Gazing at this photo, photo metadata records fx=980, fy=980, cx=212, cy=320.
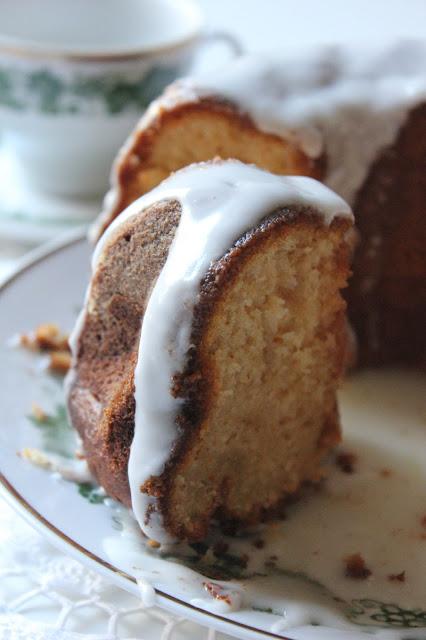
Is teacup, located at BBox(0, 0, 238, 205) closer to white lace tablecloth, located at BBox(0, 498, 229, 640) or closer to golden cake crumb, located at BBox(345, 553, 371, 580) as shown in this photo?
white lace tablecloth, located at BBox(0, 498, 229, 640)

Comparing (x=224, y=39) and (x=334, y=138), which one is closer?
(x=334, y=138)

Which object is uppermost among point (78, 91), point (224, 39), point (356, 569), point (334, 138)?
point (224, 39)

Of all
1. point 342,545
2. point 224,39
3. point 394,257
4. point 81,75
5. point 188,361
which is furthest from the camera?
point 224,39

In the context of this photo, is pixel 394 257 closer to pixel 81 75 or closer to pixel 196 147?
pixel 196 147

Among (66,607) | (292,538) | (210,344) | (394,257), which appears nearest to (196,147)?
(394,257)

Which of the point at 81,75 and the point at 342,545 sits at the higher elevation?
the point at 81,75

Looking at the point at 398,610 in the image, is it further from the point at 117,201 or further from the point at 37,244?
the point at 37,244

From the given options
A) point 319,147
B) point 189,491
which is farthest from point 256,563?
point 319,147

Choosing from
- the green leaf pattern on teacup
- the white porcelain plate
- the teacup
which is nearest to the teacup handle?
the teacup
